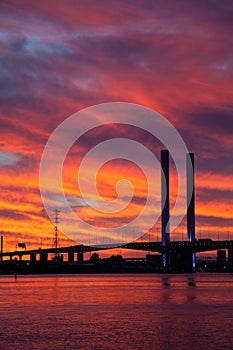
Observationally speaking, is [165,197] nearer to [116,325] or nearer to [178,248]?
[178,248]

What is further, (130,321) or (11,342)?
(130,321)

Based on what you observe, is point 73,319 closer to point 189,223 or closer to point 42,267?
point 189,223

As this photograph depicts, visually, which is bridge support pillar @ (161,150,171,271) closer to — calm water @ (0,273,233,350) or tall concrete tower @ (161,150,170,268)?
tall concrete tower @ (161,150,170,268)

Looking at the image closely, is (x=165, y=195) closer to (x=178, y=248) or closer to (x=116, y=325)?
(x=178, y=248)

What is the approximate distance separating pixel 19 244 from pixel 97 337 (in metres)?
158

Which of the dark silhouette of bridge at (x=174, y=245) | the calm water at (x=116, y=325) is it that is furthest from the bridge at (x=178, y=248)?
the calm water at (x=116, y=325)

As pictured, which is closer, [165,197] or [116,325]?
[116,325]

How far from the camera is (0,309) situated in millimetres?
47125

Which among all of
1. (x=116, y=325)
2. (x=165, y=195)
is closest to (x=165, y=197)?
(x=165, y=195)

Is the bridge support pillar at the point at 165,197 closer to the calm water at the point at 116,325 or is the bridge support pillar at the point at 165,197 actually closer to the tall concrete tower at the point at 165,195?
the tall concrete tower at the point at 165,195

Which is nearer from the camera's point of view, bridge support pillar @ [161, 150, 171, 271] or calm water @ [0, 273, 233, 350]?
calm water @ [0, 273, 233, 350]

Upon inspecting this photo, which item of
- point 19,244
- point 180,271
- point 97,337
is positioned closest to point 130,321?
point 97,337

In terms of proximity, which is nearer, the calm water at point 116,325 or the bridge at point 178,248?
the calm water at point 116,325

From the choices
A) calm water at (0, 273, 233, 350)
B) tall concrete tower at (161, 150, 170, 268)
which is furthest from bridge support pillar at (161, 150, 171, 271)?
calm water at (0, 273, 233, 350)
